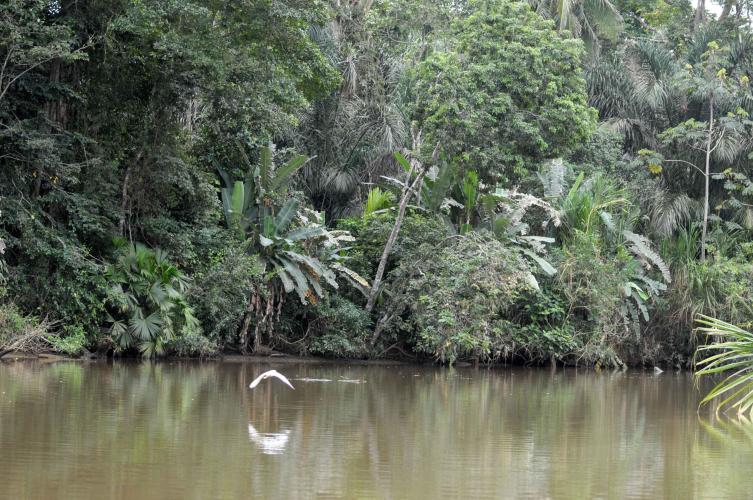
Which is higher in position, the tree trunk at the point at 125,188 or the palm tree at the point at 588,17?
the palm tree at the point at 588,17

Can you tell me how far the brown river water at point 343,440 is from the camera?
7.32 m

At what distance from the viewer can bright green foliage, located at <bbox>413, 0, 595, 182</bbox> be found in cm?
2148

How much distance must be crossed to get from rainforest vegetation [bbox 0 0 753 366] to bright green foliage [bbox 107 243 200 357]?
0.06 meters

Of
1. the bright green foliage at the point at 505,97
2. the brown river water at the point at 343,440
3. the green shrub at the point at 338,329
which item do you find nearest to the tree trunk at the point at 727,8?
the bright green foliage at the point at 505,97

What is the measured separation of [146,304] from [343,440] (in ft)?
34.7

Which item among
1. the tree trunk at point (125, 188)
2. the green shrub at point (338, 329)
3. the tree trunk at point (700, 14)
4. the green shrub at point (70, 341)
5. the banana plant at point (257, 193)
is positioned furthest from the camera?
the tree trunk at point (700, 14)

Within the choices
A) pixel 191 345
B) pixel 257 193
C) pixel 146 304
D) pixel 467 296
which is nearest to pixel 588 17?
pixel 467 296

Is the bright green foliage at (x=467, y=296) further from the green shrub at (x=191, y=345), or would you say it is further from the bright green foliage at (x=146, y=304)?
the bright green foliage at (x=146, y=304)

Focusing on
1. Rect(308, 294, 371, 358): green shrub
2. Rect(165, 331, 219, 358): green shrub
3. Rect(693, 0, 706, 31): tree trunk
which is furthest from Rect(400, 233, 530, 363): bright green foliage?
Rect(693, 0, 706, 31): tree trunk

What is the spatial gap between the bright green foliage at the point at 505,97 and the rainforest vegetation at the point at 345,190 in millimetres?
64

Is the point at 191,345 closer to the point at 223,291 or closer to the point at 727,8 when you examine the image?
the point at 223,291

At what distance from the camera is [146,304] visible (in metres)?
19.5

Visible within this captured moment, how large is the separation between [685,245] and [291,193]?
1065 centimetres

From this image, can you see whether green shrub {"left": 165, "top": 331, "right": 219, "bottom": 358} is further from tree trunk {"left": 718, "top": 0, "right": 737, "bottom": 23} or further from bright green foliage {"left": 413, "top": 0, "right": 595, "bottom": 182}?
tree trunk {"left": 718, "top": 0, "right": 737, "bottom": 23}
